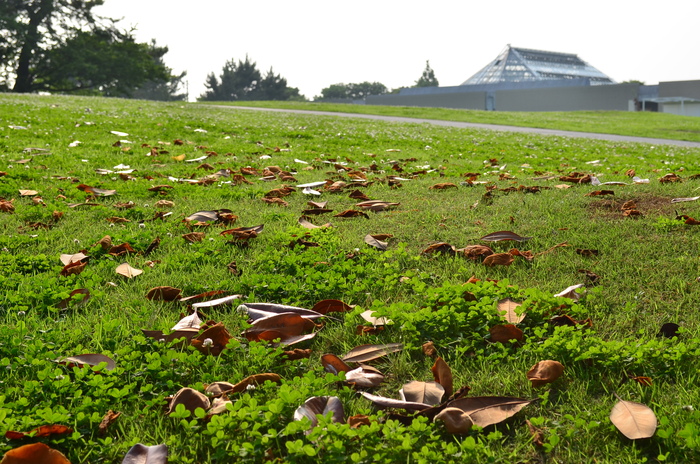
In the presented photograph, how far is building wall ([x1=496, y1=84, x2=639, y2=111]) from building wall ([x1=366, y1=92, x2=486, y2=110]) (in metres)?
1.89

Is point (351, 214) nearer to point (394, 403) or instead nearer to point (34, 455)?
point (394, 403)

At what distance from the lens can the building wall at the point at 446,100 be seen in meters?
53.6

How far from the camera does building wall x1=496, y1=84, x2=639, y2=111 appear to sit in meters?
47.3

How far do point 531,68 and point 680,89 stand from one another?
2331 cm

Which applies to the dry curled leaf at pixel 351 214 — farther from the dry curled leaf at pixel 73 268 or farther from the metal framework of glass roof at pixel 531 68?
the metal framework of glass roof at pixel 531 68

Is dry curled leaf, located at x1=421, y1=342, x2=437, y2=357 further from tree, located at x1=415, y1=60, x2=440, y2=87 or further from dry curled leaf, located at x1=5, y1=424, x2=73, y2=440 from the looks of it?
tree, located at x1=415, y1=60, x2=440, y2=87

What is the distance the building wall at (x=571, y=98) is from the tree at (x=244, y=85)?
36.9m

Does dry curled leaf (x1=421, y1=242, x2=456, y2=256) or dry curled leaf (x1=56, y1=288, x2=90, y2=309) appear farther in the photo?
dry curled leaf (x1=421, y1=242, x2=456, y2=256)

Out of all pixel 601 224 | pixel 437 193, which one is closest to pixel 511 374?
pixel 601 224

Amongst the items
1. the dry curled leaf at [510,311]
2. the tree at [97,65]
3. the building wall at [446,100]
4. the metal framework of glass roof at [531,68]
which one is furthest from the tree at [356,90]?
the dry curled leaf at [510,311]

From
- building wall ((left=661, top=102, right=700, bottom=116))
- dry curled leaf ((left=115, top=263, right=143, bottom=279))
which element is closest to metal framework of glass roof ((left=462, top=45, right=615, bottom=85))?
building wall ((left=661, top=102, right=700, bottom=116))

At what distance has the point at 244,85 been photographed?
8019cm

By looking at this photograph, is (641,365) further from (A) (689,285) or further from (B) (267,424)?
(B) (267,424)

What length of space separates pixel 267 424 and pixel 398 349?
71 centimetres
